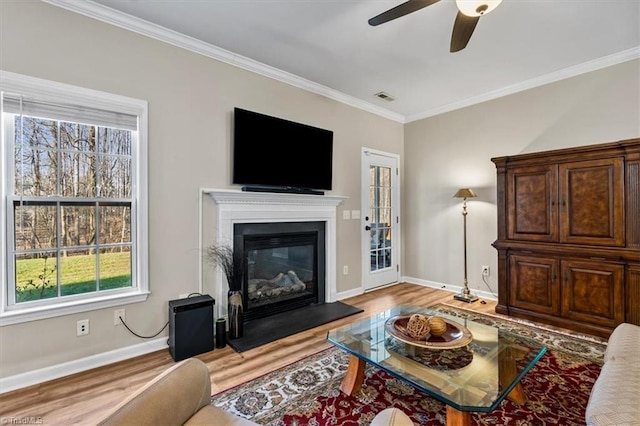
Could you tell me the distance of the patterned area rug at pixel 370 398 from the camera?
69.7 inches

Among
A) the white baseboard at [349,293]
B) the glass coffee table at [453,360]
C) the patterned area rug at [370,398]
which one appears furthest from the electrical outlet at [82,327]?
the white baseboard at [349,293]

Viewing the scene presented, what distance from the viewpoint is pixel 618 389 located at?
104 cm

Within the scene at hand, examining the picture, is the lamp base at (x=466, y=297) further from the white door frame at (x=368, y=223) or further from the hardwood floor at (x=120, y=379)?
the hardwood floor at (x=120, y=379)

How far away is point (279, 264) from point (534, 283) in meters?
2.87

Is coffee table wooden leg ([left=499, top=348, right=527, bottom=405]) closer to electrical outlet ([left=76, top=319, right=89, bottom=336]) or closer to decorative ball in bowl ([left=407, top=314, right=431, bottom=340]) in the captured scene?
decorative ball in bowl ([left=407, top=314, right=431, bottom=340])

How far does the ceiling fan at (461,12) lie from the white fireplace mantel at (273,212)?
6.44 ft

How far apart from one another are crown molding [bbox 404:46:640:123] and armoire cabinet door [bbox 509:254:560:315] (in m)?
2.14

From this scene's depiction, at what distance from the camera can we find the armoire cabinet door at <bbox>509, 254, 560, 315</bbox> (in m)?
3.17

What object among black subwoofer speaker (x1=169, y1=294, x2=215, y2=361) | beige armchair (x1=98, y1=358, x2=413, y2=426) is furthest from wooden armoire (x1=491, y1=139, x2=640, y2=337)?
black subwoofer speaker (x1=169, y1=294, x2=215, y2=361)

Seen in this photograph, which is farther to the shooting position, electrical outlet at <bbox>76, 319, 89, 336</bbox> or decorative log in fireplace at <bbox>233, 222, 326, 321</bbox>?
decorative log in fireplace at <bbox>233, 222, 326, 321</bbox>

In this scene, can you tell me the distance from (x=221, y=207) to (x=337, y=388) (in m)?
1.95

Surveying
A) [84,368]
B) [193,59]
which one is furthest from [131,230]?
[193,59]

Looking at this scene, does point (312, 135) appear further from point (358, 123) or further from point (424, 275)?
point (424, 275)

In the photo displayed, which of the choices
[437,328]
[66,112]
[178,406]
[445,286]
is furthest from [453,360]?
[66,112]
